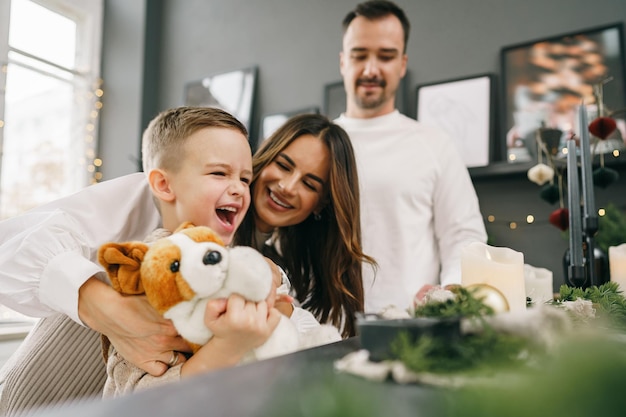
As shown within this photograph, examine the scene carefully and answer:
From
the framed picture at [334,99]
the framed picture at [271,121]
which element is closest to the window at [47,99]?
the framed picture at [271,121]

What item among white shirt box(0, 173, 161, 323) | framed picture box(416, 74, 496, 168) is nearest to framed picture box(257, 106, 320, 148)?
framed picture box(416, 74, 496, 168)

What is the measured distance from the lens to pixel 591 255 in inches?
45.6

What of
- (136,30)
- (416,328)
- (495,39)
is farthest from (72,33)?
(416,328)

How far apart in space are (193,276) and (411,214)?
1.54m

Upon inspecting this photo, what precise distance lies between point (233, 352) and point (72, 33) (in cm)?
374

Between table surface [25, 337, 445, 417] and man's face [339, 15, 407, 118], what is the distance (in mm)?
1860

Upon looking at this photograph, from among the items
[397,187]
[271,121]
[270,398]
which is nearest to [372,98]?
[397,187]

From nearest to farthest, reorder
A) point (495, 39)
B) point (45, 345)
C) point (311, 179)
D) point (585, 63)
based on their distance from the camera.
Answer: point (45, 345) → point (311, 179) → point (585, 63) → point (495, 39)

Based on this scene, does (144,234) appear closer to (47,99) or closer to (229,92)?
(229,92)

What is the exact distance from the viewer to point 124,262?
0.66 meters

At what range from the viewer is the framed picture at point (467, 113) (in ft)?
8.64

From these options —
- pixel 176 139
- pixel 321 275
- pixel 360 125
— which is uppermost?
pixel 360 125

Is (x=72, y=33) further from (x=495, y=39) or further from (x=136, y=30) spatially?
(x=495, y=39)

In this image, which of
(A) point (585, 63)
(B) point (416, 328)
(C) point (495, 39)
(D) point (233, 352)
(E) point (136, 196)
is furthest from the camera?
(C) point (495, 39)
